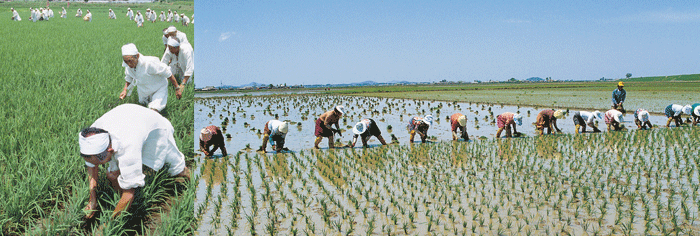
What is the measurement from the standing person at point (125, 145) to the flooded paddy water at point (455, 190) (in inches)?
35.1

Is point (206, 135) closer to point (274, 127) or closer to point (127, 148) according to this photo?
point (274, 127)

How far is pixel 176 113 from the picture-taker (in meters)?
5.51

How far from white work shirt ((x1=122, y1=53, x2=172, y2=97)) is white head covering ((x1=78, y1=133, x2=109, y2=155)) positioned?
8.61ft

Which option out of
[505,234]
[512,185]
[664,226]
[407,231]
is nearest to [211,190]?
[407,231]

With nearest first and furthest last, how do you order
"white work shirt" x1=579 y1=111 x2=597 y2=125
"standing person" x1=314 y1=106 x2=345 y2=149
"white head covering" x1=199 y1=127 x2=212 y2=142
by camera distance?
"white head covering" x1=199 y1=127 x2=212 y2=142, "standing person" x1=314 y1=106 x2=345 y2=149, "white work shirt" x1=579 y1=111 x2=597 y2=125

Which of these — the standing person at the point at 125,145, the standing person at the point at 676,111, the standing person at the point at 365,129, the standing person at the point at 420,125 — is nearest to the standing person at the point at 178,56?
the standing person at the point at 365,129

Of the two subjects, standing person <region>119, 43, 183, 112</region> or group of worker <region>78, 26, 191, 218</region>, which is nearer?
group of worker <region>78, 26, 191, 218</region>

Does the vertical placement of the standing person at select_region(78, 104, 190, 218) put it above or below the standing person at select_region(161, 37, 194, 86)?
below

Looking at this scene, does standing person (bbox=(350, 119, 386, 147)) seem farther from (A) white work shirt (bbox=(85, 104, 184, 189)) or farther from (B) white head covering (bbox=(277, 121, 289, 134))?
(A) white work shirt (bbox=(85, 104, 184, 189))

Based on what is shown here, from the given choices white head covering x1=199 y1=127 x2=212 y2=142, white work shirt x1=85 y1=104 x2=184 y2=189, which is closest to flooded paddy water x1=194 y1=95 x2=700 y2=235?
white head covering x1=199 y1=127 x2=212 y2=142

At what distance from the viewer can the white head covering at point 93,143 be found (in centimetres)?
227

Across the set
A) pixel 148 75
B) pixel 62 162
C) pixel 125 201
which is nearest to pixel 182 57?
pixel 148 75

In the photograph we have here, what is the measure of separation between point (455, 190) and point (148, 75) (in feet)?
13.1

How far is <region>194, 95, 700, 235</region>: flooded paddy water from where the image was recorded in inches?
143
